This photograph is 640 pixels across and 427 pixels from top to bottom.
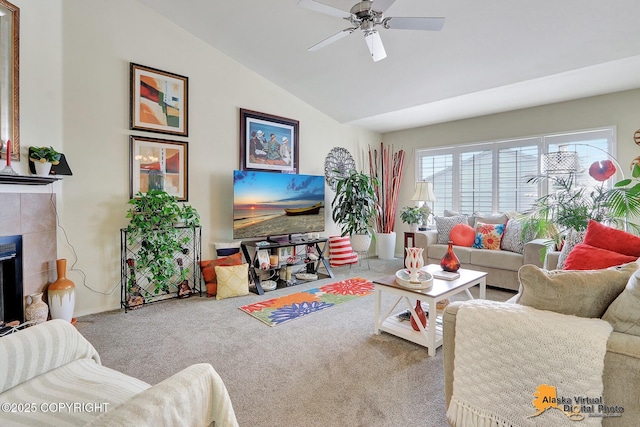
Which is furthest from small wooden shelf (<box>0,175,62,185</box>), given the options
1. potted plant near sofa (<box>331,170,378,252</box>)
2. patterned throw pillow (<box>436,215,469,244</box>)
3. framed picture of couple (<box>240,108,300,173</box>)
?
patterned throw pillow (<box>436,215,469,244</box>)

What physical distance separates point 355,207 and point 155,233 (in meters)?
2.82

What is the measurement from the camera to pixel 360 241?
510 centimetres

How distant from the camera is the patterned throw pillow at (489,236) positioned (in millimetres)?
4054

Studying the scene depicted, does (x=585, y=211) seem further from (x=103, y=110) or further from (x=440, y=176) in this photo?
(x=103, y=110)

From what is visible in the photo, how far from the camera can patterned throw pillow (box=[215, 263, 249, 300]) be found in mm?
3570

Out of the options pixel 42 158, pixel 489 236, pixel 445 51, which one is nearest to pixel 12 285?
pixel 42 158

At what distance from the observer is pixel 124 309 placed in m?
3.21

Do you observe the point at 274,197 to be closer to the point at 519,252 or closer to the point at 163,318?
the point at 163,318

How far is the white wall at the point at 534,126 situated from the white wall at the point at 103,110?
340 centimetres

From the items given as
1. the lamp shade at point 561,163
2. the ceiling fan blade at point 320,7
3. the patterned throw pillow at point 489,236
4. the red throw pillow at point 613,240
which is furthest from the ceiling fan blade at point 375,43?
the patterned throw pillow at point 489,236

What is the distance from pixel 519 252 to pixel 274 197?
310cm

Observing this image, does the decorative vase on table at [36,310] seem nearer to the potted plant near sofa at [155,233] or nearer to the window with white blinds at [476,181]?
the potted plant near sofa at [155,233]

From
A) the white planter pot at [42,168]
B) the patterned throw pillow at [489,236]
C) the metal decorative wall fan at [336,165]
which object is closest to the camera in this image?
the white planter pot at [42,168]

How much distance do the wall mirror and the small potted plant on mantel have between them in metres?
0.09
